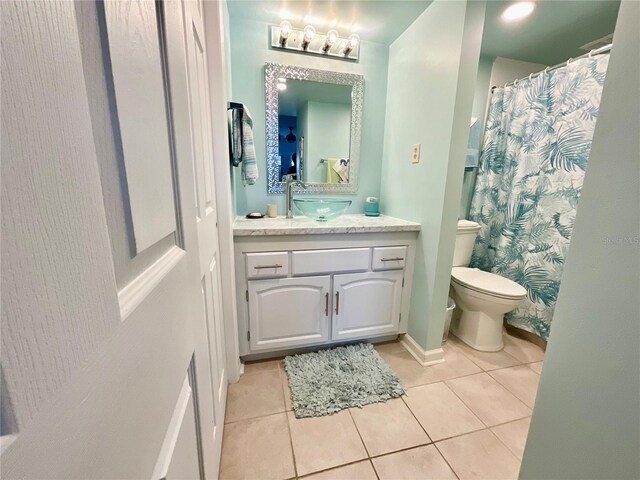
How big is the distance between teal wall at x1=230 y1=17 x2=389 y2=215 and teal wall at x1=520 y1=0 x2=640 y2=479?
5.02 ft

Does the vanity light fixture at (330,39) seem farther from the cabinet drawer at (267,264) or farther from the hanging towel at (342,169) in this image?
the cabinet drawer at (267,264)

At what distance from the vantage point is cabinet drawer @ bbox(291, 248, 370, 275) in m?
1.52

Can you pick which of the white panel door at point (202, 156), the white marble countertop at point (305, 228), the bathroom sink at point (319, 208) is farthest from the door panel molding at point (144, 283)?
the bathroom sink at point (319, 208)

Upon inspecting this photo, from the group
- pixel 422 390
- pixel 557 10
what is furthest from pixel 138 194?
pixel 557 10

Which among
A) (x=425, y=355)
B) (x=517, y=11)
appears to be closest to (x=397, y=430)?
(x=425, y=355)

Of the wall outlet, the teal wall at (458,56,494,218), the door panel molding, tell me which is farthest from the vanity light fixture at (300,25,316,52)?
the door panel molding

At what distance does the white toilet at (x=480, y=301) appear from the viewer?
65.9 inches

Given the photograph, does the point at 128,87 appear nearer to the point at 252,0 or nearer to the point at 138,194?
the point at 138,194

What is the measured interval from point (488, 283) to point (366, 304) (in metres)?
0.88

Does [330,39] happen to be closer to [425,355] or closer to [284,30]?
[284,30]

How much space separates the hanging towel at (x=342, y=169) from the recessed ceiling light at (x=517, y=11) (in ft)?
4.18

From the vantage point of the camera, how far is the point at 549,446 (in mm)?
706

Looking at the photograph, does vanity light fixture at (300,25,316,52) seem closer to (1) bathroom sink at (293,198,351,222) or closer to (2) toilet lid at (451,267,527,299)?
(1) bathroom sink at (293,198,351,222)

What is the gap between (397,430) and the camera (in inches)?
47.8
